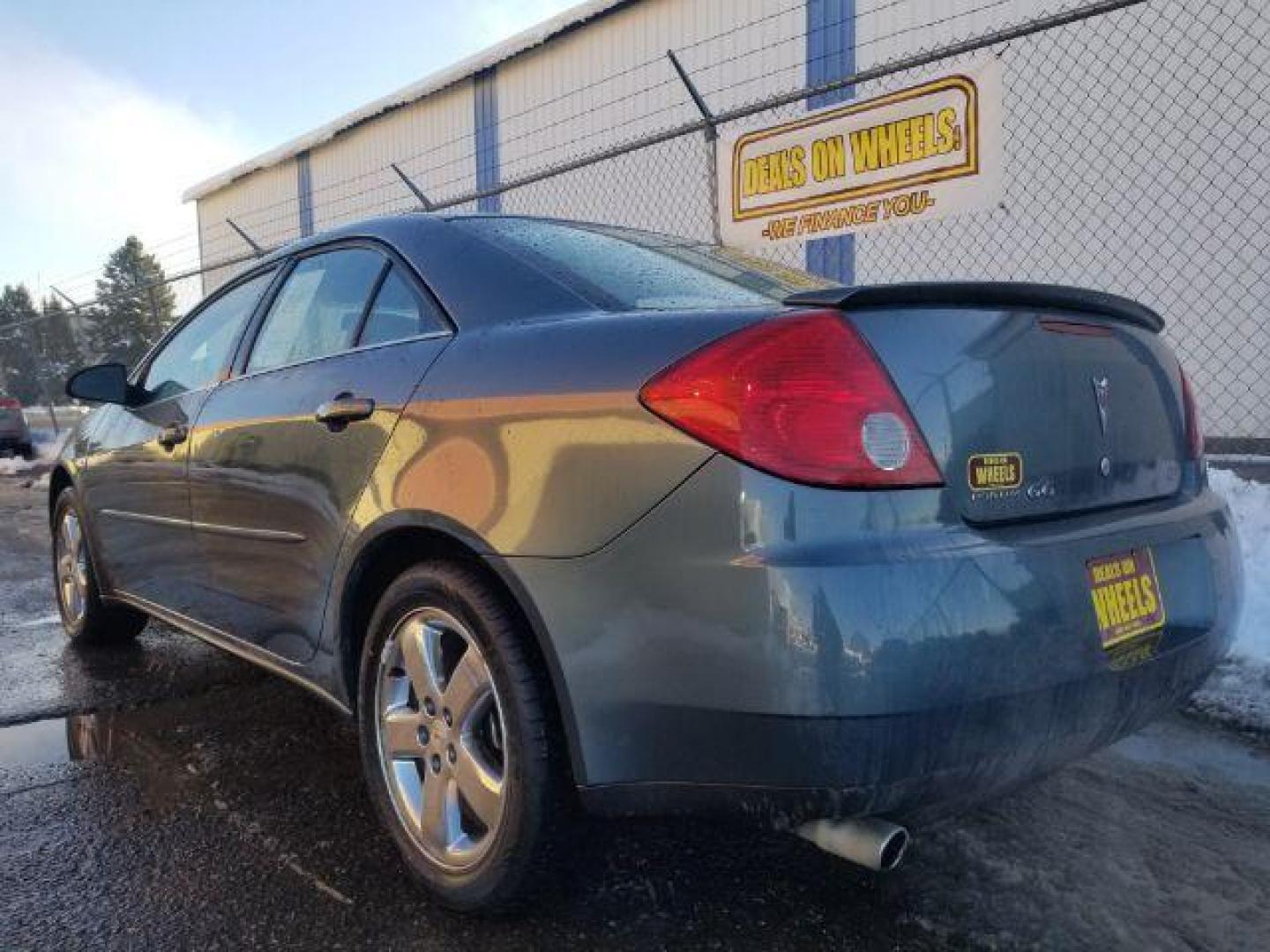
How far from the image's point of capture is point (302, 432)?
104 inches

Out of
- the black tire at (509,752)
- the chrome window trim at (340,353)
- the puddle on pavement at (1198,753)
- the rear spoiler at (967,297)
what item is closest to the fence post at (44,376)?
the chrome window trim at (340,353)

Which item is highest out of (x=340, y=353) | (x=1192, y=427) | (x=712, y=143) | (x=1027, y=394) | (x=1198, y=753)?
(x=712, y=143)

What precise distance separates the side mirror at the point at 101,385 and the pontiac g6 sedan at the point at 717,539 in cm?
143

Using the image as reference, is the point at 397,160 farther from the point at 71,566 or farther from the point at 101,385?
the point at 101,385

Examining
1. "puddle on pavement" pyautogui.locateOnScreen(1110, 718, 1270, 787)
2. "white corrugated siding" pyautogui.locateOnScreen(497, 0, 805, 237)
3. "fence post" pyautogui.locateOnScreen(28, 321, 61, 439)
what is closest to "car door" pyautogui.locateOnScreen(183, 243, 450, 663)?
"puddle on pavement" pyautogui.locateOnScreen(1110, 718, 1270, 787)

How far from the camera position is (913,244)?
8.48 meters

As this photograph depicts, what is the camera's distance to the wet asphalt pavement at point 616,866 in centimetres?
208

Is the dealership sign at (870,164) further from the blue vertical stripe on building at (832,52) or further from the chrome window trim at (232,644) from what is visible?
the chrome window trim at (232,644)

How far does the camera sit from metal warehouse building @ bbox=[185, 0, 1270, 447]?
731 cm

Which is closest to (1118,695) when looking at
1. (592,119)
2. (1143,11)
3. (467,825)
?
(467,825)

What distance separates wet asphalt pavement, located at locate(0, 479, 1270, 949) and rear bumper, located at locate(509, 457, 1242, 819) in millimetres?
457

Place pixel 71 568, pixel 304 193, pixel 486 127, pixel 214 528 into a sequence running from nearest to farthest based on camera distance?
1. pixel 214 528
2. pixel 71 568
3. pixel 486 127
4. pixel 304 193

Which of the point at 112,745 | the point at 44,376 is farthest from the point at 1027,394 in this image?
the point at 44,376

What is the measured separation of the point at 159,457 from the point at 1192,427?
126 inches
